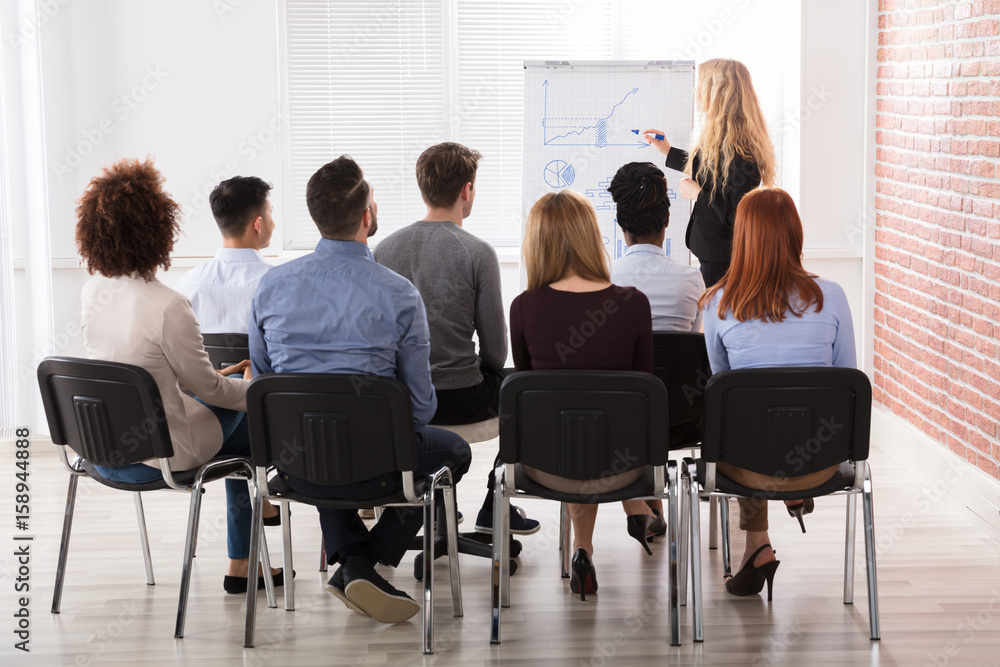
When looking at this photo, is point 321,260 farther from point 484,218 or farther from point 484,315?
point 484,218

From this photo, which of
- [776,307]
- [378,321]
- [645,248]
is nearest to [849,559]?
Answer: [776,307]

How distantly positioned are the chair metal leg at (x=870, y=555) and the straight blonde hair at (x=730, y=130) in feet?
5.21

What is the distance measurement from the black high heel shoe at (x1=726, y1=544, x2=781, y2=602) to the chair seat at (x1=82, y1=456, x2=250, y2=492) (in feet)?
4.94

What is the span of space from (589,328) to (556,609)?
88 centimetres

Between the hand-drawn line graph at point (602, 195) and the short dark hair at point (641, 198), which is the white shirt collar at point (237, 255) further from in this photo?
the hand-drawn line graph at point (602, 195)

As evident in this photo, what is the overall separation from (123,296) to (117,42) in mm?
2650

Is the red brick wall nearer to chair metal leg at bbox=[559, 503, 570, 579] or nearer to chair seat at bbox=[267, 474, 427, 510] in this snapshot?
chair metal leg at bbox=[559, 503, 570, 579]

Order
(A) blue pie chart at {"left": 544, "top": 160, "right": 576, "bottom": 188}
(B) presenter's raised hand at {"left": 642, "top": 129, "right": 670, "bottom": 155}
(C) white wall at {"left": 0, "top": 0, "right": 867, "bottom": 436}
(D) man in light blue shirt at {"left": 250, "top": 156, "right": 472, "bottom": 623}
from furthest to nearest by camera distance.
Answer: (C) white wall at {"left": 0, "top": 0, "right": 867, "bottom": 436}
(A) blue pie chart at {"left": 544, "top": 160, "right": 576, "bottom": 188}
(B) presenter's raised hand at {"left": 642, "top": 129, "right": 670, "bottom": 155}
(D) man in light blue shirt at {"left": 250, "top": 156, "right": 472, "bottom": 623}

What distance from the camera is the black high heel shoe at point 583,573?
2.86 m

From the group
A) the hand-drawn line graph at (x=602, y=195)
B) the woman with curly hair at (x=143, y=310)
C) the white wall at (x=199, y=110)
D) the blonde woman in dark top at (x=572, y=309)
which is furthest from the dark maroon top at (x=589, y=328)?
the white wall at (x=199, y=110)

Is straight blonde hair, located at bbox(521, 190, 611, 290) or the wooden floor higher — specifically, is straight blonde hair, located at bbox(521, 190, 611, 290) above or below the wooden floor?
above

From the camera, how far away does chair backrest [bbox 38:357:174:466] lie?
2453 mm

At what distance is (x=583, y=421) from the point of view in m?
2.38

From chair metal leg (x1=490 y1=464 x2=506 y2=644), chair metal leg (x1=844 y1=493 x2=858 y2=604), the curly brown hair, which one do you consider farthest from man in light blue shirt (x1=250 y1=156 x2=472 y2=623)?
chair metal leg (x1=844 y1=493 x2=858 y2=604)
